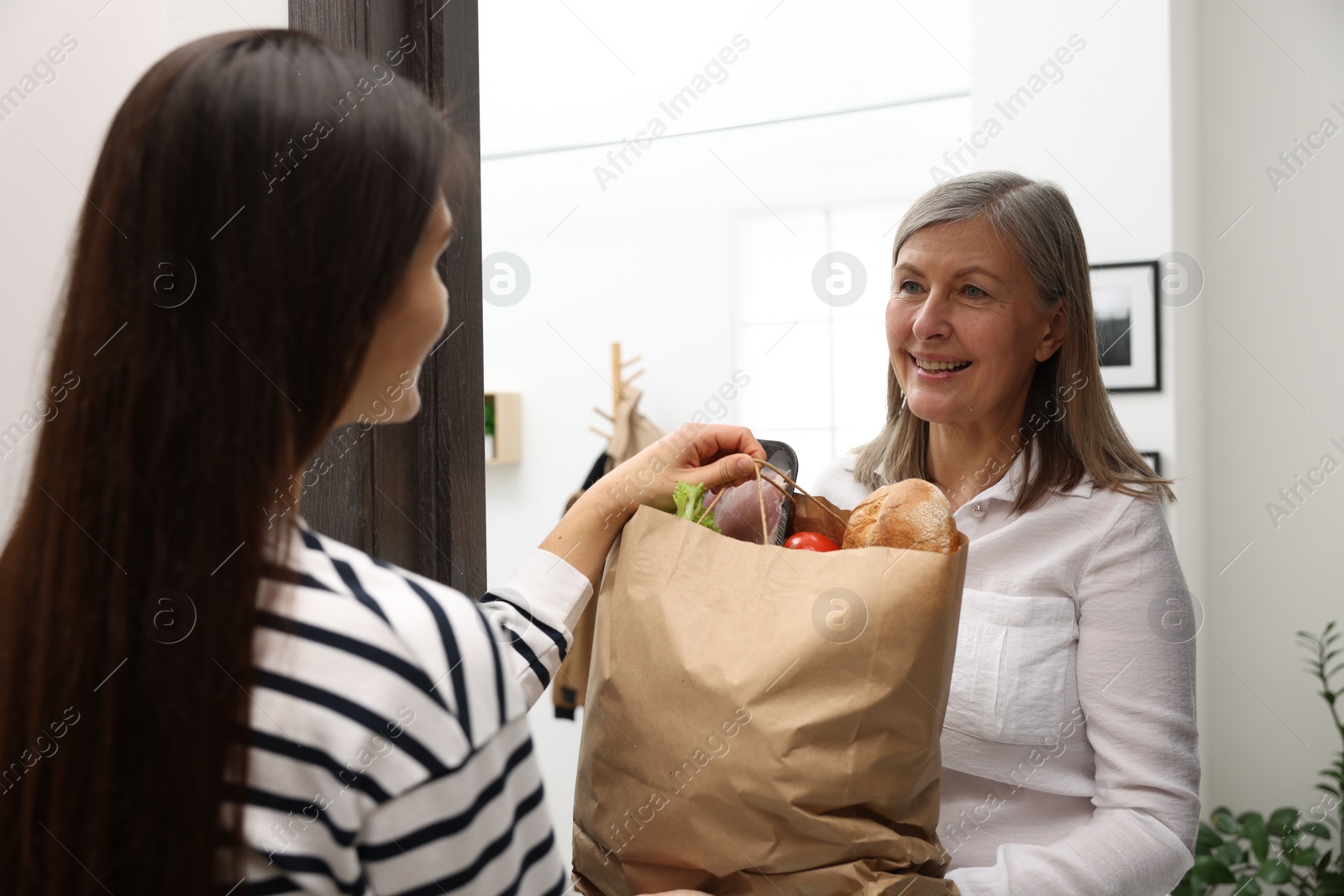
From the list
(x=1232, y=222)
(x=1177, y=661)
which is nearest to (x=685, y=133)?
(x=1232, y=222)

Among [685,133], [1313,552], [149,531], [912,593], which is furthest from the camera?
[685,133]

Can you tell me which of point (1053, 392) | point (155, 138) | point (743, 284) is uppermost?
point (743, 284)

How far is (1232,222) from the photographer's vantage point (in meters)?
2.48

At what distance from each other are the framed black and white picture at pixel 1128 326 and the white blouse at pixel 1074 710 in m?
1.37

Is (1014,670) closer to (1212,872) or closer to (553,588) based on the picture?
(553,588)

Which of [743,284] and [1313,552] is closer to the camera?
[1313,552]

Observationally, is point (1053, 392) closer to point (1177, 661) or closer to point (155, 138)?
point (1177, 661)

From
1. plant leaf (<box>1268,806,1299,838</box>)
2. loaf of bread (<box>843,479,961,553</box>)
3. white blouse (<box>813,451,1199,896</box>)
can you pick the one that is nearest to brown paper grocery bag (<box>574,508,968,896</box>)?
loaf of bread (<box>843,479,961,553</box>)

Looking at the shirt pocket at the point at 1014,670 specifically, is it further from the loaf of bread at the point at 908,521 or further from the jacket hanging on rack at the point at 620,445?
the jacket hanging on rack at the point at 620,445

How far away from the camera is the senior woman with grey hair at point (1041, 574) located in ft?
3.06

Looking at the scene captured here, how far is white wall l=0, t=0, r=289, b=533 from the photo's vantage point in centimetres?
85

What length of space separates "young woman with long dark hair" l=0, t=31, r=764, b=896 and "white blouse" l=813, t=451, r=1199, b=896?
606mm

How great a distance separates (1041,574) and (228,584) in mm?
773

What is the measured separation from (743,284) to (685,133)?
0.50m
